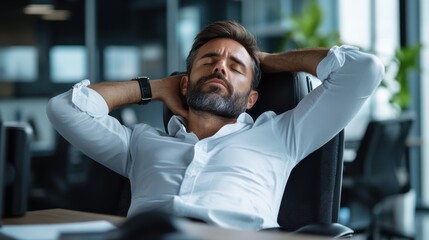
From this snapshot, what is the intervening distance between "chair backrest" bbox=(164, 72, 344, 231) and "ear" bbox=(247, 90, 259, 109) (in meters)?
0.11

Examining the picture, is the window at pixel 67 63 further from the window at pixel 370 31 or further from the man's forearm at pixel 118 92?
the man's forearm at pixel 118 92

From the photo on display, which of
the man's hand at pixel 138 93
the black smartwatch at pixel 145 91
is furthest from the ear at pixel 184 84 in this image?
the black smartwatch at pixel 145 91

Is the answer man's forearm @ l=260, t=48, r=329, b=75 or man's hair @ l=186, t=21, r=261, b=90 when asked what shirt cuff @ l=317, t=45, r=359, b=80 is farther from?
man's hair @ l=186, t=21, r=261, b=90

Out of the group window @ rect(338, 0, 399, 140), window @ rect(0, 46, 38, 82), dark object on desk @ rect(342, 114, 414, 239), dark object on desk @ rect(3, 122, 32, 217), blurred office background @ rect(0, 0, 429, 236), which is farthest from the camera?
window @ rect(338, 0, 399, 140)

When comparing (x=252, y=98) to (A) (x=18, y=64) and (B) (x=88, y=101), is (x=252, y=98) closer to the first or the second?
(B) (x=88, y=101)

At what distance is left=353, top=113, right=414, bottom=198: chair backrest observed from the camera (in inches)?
158

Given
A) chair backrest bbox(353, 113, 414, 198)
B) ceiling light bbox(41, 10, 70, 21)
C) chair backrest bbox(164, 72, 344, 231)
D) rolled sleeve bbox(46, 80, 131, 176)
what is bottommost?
chair backrest bbox(353, 113, 414, 198)

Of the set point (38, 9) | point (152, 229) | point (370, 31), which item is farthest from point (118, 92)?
point (370, 31)

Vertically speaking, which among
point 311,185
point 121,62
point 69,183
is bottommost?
point 69,183

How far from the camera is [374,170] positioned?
4.15 m

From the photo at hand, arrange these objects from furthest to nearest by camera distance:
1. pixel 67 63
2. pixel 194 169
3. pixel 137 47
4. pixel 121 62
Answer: pixel 137 47
pixel 121 62
pixel 67 63
pixel 194 169

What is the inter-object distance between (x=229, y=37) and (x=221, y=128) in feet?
1.11

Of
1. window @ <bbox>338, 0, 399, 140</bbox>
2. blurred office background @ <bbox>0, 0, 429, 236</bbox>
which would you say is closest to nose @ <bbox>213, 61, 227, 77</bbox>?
blurred office background @ <bbox>0, 0, 429, 236</bbox>

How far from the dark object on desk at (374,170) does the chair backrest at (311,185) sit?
185 cm
